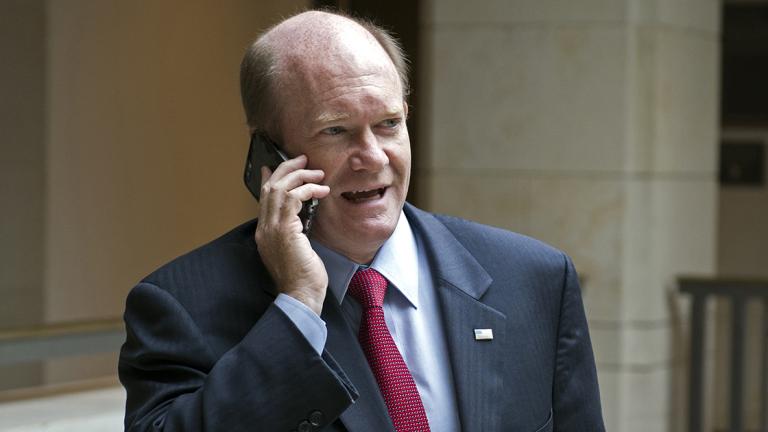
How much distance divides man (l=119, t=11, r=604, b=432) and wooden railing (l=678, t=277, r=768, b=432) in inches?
178

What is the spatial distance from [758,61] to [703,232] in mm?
2809

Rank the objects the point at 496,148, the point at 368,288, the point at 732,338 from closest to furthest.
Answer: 1. the point at 368,288
2. the point at 496,148
3. the point at 732,338

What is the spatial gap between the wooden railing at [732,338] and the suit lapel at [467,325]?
15.0ft

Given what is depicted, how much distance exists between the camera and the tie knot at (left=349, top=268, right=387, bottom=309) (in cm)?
231

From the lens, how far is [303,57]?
7.36 ft

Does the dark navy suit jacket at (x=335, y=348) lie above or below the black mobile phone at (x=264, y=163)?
below

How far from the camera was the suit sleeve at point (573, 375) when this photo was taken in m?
2.40

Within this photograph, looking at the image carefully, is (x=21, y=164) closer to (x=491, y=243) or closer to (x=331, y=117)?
(x=491, y=243)

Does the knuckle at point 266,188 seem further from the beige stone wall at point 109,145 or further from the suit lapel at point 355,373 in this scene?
the beige stone wall at point 109,145

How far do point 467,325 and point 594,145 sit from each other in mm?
4372

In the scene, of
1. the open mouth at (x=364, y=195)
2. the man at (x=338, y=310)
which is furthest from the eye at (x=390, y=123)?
the open mouth at (x=364, y=195)

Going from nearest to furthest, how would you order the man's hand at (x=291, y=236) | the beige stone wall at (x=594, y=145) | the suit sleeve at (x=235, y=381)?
the suit sleeve at (x=235, y=381) → the man's hand at (x=291, y=236) → the beige stone wall at (x=594, y=145)

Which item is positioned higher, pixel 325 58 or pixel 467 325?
pixel 325 58

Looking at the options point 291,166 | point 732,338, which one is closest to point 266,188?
point 291,166
